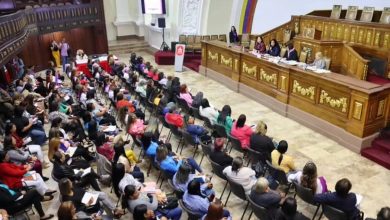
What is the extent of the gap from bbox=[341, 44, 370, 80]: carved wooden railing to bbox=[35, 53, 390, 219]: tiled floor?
7.21 feet

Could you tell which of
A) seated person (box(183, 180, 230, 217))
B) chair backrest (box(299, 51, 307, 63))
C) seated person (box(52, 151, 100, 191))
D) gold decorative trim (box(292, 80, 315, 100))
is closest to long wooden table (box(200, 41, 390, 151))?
gold decorative trim (box(292, 80, 315, 100))

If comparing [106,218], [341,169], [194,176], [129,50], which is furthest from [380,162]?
[129,50]

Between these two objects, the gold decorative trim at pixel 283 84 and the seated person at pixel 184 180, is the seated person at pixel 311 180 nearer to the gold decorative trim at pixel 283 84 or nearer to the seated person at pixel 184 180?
the seated person at pixel 184 180

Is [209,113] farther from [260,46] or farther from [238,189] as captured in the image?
[260,46]

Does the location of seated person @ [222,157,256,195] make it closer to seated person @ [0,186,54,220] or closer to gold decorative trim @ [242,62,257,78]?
seated person @ [0,186,54,220]

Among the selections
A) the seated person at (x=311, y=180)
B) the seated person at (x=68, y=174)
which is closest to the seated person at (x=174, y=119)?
the seated person at (x=68, y=174)

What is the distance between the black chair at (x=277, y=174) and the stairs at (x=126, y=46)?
1369 cm

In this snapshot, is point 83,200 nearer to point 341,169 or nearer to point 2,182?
point 2,182

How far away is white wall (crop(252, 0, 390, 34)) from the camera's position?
11.1m

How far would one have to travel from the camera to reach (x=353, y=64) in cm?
923

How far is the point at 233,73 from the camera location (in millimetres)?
11086

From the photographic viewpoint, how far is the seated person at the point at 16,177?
5.16m

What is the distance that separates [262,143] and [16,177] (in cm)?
396

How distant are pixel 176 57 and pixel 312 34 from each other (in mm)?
5344
